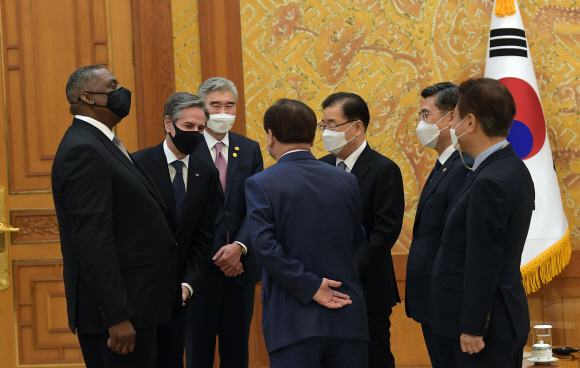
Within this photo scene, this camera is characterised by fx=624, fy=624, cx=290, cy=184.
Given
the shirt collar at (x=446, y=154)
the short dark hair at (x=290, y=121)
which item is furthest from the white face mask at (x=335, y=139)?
the short dark hair at (x=290, y=121)

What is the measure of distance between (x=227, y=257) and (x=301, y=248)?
89cm

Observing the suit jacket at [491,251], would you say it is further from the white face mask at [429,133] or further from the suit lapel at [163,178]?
the suit lapel at [163,178]

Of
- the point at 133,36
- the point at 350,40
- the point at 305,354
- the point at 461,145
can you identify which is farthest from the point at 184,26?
the point at 305,354

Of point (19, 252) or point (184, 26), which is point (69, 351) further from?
point (184, 26)

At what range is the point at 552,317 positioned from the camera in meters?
4.09

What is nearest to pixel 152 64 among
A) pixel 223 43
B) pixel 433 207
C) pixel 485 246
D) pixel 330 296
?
pixel 223 43

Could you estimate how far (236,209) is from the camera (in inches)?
117

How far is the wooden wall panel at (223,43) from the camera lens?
4168 mm

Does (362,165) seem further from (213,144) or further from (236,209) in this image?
(213,144)

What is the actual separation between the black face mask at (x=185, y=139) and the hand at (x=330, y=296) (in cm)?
100

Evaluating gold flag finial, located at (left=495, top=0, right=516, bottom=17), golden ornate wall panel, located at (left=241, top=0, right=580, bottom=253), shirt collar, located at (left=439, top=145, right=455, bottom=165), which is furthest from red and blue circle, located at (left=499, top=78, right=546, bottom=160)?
shirt collar, located at (left=439, top=145, right=455, bottom=165)

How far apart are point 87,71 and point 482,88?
134 centimetres

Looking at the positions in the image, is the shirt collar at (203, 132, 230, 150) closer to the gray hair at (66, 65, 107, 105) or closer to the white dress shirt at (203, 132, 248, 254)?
the white dress shirt at (203, 132, 248, 254)

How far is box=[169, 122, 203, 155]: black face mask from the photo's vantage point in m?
2.64
